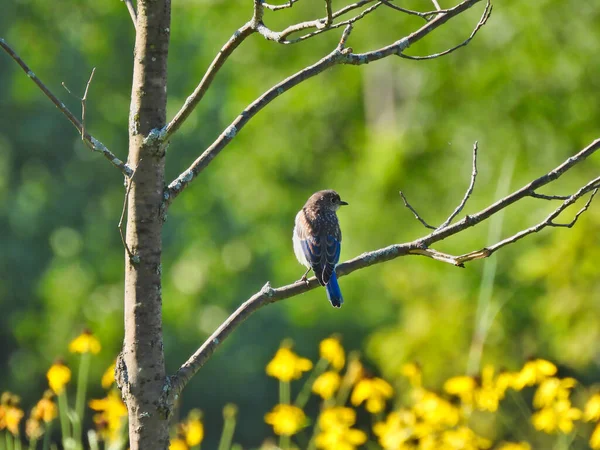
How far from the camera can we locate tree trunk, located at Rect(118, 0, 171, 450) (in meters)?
2.74

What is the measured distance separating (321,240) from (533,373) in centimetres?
144

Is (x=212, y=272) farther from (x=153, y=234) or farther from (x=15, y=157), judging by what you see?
(x=153, y=234)

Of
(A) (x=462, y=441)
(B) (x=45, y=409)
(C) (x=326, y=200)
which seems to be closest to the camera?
(B) (x=45, y=409)

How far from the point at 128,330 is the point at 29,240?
445 inches

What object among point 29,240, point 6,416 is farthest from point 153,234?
point 29,240

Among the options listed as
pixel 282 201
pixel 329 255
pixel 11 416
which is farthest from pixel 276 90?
pixel 282 201

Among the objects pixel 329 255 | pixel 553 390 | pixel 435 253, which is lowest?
pixel 553 390

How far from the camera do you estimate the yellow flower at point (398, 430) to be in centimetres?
441

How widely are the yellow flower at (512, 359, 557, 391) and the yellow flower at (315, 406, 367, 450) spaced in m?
0.78

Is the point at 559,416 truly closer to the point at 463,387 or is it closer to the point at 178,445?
the point at 463,387

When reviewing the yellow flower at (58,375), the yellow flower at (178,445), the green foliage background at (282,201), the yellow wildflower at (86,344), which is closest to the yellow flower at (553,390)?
the yellow flower at (178,445)

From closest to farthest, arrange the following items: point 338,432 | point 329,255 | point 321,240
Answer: point 338,432, point 329,255, point 321,240

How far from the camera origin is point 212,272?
14.8 meters

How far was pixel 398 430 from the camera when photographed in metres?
4.51
